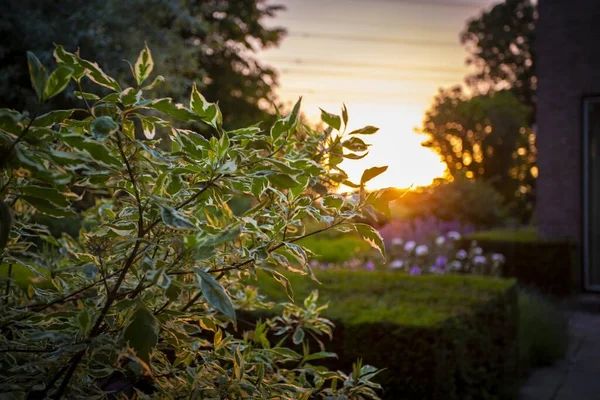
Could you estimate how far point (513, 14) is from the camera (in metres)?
29.4

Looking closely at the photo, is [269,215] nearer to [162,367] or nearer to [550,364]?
[162,367]

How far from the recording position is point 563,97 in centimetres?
891

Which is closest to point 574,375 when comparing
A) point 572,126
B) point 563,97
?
point 572,126

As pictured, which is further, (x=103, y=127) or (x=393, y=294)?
(x=393, y=294)

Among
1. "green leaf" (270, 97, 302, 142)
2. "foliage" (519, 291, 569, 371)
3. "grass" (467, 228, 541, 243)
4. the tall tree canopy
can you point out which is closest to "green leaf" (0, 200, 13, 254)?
"green leaf" (270, 97, 302, 142)

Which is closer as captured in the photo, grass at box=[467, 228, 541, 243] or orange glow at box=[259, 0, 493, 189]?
grass at box=[467, 228, 541, 243]

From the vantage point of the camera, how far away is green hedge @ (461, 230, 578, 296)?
27.7 feet

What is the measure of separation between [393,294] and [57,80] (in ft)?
9.77

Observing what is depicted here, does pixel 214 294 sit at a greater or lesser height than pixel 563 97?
lesser

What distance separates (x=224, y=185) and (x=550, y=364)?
461 centimetres

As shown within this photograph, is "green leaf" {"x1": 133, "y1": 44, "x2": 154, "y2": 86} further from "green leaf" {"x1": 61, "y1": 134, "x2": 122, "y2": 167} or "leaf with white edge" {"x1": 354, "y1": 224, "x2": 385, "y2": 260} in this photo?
"leaf with white edge" {"x1": 354, "y1": 224, "x2": 385, "y2": 260}

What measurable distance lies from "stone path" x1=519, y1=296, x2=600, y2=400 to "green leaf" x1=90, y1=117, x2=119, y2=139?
3948 mm

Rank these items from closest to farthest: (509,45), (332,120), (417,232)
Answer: (332,120) < (417,232) < (509,45)

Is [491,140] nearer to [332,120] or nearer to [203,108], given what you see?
[332,120]
